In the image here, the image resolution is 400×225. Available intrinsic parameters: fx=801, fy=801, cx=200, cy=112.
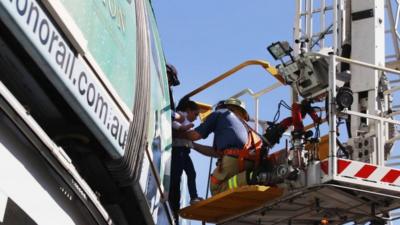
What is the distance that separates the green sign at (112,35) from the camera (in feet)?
15.3

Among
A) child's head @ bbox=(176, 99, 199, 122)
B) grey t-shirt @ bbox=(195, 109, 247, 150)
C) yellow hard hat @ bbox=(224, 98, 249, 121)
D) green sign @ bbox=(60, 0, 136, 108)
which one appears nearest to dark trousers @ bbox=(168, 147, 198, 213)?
grey t-shirt @ bbox=(195, 109, 247, 150)

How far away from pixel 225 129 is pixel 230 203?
757mm

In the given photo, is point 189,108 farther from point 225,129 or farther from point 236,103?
point 225,129

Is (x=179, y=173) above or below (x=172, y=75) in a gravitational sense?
below

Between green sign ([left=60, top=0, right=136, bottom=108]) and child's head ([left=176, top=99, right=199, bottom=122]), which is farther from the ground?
green sign ([left=60, top=0, right=136, bottom=108])

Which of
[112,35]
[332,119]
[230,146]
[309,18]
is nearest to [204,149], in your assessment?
[230,146]

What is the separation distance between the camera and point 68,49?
14.5ft

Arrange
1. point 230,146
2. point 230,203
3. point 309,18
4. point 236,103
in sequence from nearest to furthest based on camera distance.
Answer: point 230,203
point 230,146
point 236,103
point 309,18

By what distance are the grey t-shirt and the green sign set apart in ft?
8.01

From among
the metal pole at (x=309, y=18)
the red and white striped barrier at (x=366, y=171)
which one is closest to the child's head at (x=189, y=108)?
the metal pole at (x=309, y=18)

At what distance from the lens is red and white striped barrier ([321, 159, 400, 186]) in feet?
23.2

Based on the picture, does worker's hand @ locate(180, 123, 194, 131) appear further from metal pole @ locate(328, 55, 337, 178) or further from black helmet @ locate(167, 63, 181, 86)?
metal pole @ locate(328, 55, 337, 178)

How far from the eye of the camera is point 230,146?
8.08 m

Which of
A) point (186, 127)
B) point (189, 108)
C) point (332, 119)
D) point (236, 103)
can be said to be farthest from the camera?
point (189, 108)
